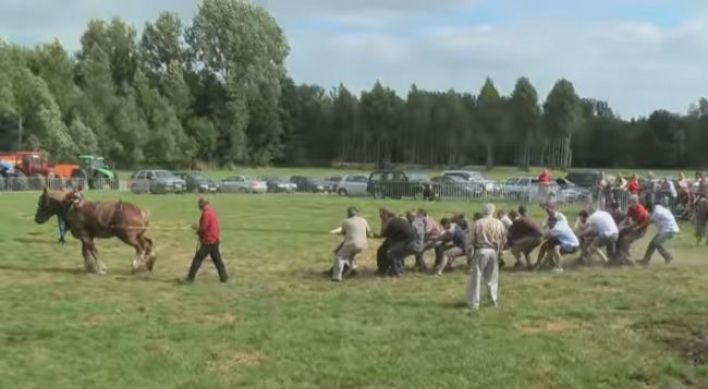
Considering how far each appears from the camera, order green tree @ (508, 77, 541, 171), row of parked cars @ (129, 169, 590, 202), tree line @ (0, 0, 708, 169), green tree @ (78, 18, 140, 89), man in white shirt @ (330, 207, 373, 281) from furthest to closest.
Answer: green tree @ (78, 18, 140, 89) → tree line @ (0, 0, 708, 169) → green tree @ (508, 77, 541, 171) → row of parked cars @ (129, 169, 590, 202) → man in white shirt @ (330, 207, 373, 281)

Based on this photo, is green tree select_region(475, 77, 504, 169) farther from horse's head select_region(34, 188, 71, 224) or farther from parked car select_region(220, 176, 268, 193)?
horse's head select_region(34, 188, 71, 224)

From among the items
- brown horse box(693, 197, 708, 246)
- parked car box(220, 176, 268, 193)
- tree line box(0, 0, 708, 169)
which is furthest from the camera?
tree line box(0, 0, 708, 169)

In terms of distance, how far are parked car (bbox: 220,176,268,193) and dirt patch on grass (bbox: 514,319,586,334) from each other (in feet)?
173

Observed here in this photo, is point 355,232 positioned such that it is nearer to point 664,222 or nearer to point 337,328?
point 337,328

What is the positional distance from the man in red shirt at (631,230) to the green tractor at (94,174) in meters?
44.1

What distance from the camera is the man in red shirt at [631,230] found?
74.6 feet

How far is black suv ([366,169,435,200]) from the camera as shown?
4891 cm

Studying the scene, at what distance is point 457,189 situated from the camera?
49188 millimetres

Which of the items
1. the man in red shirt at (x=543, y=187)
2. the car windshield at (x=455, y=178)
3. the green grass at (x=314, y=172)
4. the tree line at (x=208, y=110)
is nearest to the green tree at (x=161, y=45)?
the tree line at (x=208, y=110)

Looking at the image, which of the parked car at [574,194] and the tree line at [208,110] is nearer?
the parked car at [574,194]

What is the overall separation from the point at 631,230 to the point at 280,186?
49935 mm

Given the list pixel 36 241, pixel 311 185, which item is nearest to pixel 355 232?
pixel 36 241

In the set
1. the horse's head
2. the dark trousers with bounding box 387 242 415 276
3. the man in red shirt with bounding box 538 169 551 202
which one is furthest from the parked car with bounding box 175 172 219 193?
the dark trousers with bounding box 387 242 415 276

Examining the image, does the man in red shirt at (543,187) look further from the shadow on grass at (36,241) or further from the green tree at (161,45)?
the green tree at (161,45)
